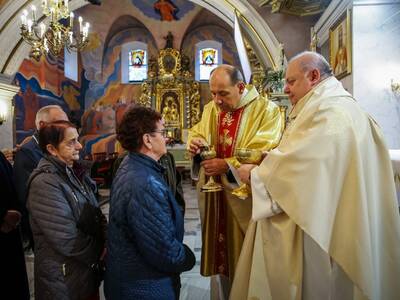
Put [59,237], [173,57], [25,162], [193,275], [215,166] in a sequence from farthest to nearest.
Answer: [173,57], [193,275], [25,162], [215,166], [59,237]

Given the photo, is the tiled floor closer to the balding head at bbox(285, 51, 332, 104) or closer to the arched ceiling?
the balding head at bbox(285, 51, 332, 104)

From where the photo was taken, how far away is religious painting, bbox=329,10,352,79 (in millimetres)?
4594

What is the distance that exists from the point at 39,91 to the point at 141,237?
1105 cm

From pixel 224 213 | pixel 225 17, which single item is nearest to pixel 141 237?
pixel 224 213

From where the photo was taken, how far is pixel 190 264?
5.75 feet

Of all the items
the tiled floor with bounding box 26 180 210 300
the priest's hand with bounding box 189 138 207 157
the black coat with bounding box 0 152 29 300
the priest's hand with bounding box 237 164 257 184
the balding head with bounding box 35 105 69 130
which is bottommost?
the tiled floor with bounding box 26 180 210 300

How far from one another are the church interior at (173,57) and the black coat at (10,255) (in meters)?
1.50

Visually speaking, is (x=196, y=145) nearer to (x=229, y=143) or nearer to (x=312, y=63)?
(x=229, y=143)

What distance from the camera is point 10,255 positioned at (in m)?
2.27

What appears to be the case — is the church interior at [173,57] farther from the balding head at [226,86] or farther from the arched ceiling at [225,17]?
the balding head at [226,86]

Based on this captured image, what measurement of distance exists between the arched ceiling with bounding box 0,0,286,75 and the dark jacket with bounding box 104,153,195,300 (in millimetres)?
5820

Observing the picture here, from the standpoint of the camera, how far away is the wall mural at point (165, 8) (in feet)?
45.2

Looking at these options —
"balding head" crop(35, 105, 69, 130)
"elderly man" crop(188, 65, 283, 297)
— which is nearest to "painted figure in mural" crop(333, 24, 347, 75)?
"elderly man" crop(188, 65, 283, 297)

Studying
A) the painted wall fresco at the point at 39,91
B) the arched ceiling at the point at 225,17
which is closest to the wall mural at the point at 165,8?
the painted wall fresco at the point at 39,91
